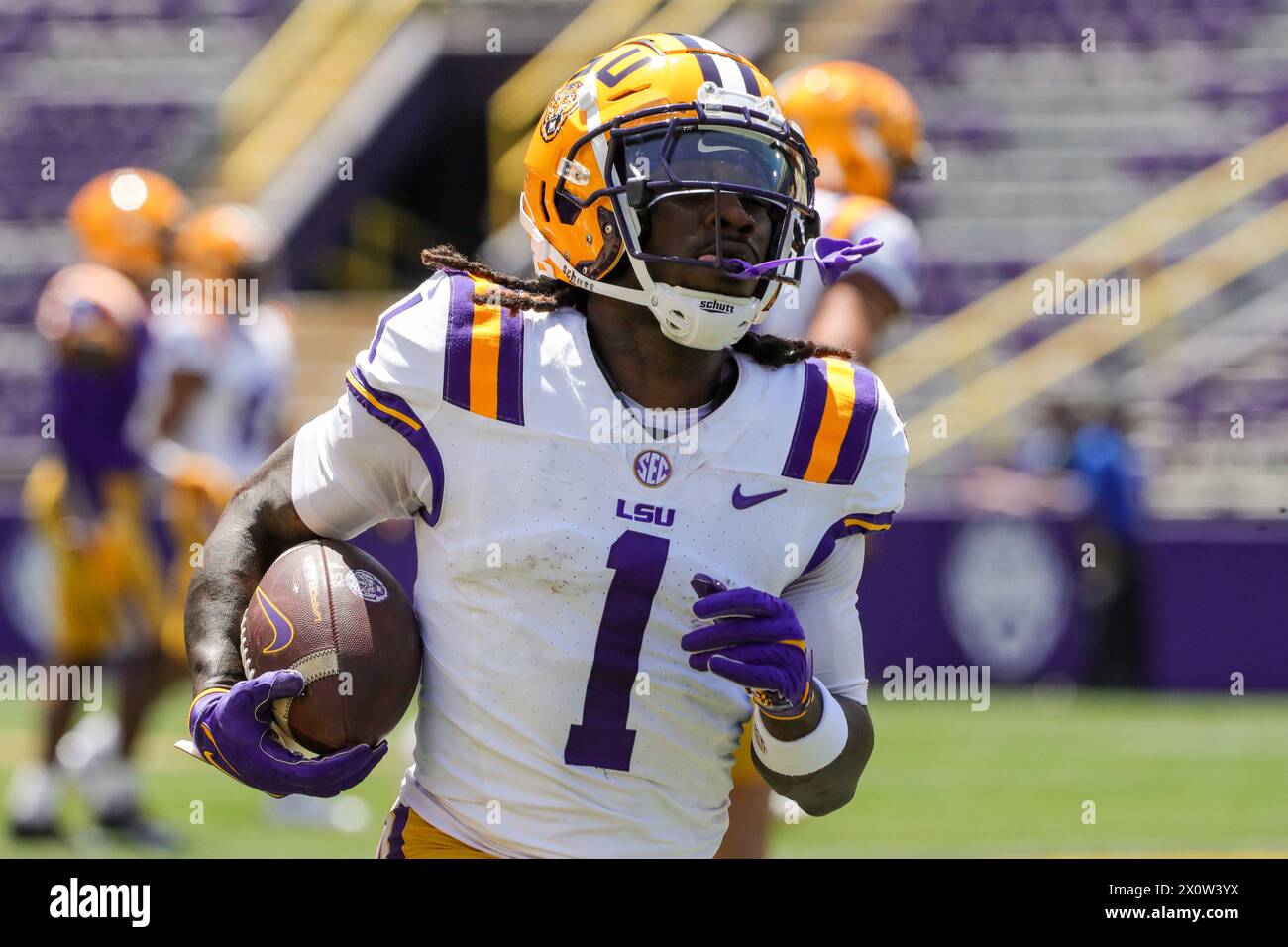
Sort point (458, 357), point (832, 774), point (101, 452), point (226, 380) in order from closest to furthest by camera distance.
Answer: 1. point (458, 357)
2. point (832, 774)
3. point (101, 452)
4. point (226, 380)

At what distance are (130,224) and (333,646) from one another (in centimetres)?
525

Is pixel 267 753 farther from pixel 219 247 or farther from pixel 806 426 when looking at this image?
pixel 219 247

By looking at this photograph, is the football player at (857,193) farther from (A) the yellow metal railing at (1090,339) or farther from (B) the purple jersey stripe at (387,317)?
(A) the yellow metal railing at (1090,339)

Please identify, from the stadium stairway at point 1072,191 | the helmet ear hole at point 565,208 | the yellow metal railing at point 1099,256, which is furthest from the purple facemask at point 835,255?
the yellow metal railing at point 1099,256

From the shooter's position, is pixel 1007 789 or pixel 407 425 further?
pixel 1007 789

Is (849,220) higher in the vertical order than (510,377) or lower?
higher

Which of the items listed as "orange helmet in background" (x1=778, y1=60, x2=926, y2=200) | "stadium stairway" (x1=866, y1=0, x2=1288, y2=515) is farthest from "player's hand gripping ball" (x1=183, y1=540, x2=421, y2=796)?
"stadium stairway" (x1=866, y1=0, x2=1288, y2=515)

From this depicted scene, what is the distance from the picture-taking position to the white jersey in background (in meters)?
7.07

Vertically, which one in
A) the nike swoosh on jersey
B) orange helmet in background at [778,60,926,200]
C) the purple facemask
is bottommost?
the nike swoosh on jersey

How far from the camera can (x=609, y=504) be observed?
2.41 meters

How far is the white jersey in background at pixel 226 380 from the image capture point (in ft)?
23.2

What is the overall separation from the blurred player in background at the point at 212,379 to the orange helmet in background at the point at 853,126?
10.1ft

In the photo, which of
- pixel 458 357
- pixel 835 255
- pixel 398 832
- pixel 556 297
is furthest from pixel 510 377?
pixel 398 832

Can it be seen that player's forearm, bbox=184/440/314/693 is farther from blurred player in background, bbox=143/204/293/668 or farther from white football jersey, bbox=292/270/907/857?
blurred player in background, bbox=143/204/293/668
